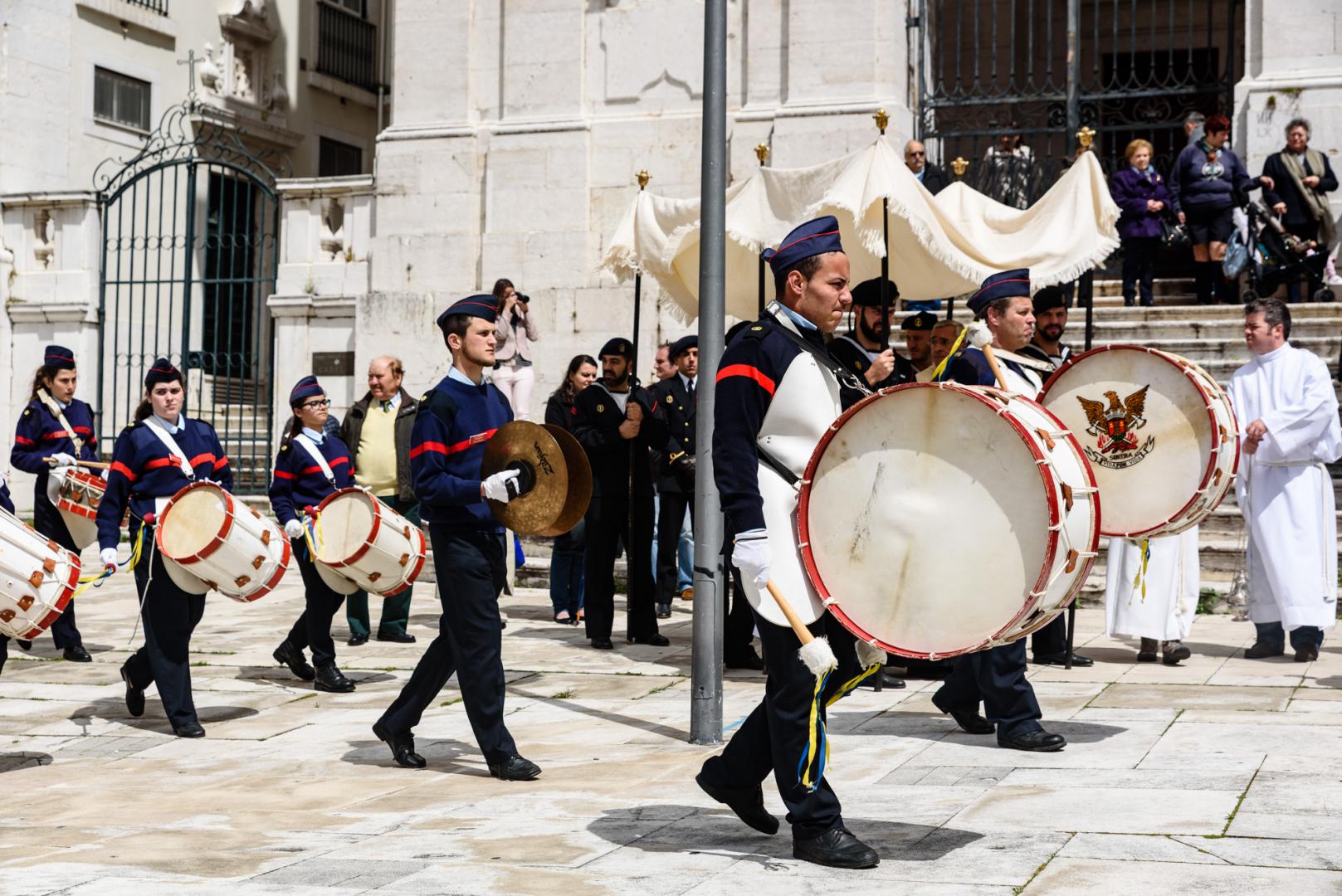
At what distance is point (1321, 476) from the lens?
1041 centimetres

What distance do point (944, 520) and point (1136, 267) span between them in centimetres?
1180

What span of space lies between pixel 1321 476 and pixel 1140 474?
3.67 meters

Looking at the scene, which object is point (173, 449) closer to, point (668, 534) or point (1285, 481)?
point (668, 534)

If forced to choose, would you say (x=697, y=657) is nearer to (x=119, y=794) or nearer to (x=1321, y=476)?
(x=119, y=794)

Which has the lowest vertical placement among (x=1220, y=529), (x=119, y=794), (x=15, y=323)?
(x=119, y=794)

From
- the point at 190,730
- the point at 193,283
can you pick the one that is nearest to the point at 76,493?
the point at 190,730

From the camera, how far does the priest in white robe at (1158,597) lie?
9.78m

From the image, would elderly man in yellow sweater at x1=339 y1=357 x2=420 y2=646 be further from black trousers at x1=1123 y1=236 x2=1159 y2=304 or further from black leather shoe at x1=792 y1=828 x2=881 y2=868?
black trousers at x1=1123 y1=236 x2=1159 y2=304

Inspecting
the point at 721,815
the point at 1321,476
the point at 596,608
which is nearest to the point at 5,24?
the point at 596,608

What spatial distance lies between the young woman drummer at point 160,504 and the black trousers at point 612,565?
3.13 metres

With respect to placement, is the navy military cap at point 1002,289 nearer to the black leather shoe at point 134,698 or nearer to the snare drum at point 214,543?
the snare drum at point 214,543

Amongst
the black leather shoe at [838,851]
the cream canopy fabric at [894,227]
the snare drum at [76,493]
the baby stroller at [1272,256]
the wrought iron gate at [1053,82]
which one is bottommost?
the black leather shoe at [838,851]

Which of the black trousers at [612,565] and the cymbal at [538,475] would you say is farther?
the black trousers at [612,565]

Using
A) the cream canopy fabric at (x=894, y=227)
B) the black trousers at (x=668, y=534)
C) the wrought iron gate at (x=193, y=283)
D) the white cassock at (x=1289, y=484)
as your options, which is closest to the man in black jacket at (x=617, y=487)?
the black trousers at (x=668, y=534)
